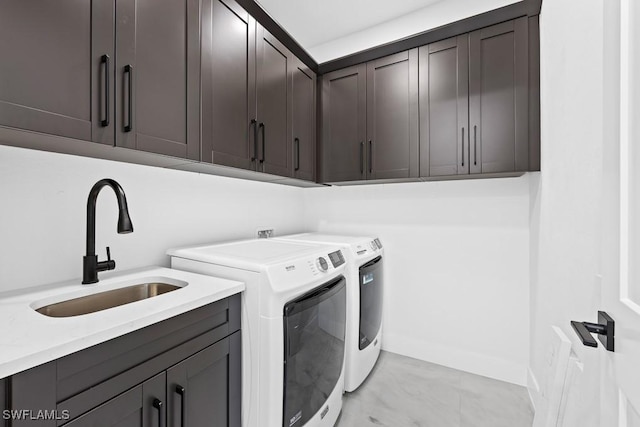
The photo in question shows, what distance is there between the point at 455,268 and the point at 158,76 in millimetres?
2337

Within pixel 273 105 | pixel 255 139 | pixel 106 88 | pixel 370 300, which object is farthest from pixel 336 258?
pixel 106 88

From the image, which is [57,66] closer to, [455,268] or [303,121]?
[303,121]

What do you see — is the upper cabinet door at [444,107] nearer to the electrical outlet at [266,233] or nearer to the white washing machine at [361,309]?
the white washing machine at [361,309]

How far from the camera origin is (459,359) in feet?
7.41

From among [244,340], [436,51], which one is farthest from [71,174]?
[436,51]

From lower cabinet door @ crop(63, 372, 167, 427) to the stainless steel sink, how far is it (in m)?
0.52

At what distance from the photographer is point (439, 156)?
79.7 inches

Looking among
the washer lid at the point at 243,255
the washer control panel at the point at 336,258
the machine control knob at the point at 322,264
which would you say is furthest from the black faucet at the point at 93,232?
the washer control panel at the point at 336,258

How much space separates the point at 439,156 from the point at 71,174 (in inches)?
84.2

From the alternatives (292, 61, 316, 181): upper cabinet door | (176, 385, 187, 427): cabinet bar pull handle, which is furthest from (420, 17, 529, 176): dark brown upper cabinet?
(176, 385, 187, 427): cabinet bar pull handle

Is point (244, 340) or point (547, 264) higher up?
point (547, 264)

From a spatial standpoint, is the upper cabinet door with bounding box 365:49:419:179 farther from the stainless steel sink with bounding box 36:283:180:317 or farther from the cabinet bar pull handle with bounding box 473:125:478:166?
the stainless steel sink with bounding box 36:283:180:317

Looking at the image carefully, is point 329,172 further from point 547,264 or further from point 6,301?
point 6,301

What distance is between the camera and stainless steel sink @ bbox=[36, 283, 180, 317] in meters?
1.10
